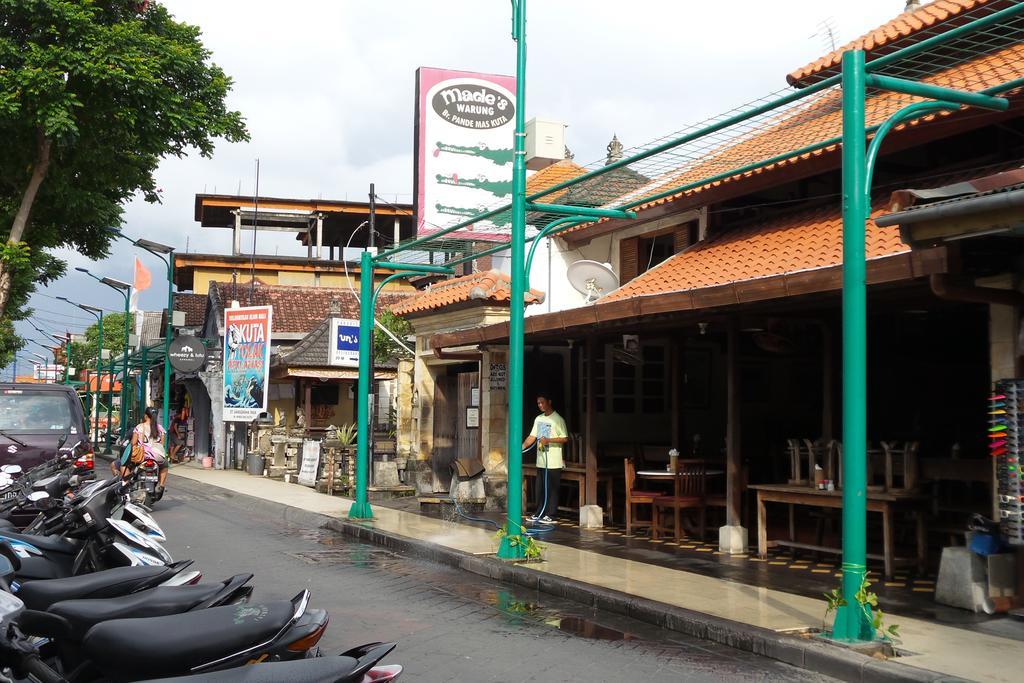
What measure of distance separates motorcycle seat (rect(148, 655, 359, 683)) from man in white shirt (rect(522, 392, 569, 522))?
1085 cm

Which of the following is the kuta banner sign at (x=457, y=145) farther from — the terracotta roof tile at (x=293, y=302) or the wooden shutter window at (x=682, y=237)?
the terracotta roof tile at (x=293, y=302)

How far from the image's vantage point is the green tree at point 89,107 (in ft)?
55.7

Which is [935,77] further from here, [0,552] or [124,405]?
[124,405]

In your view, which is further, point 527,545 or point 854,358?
point 527,545

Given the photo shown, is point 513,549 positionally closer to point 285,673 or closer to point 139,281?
point 285,673

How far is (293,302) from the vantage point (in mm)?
37094

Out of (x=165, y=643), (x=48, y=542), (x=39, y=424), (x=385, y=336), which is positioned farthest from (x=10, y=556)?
(x=385, y=336)

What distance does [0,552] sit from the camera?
5.51 meters

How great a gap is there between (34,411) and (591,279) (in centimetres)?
865

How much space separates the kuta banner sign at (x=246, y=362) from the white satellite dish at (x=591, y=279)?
40.2ft

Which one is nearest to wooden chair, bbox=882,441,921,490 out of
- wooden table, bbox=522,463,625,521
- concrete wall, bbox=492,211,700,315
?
wooden table, bbox=522,463,625,521

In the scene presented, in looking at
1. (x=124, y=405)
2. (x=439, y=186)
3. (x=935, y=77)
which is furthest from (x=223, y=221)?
(x=935, y=77)

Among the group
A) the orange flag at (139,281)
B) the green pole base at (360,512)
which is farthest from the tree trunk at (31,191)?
the orange flag at (139,281)

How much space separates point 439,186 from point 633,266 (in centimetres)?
519
